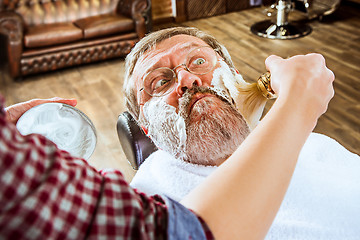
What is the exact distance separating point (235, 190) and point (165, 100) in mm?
852

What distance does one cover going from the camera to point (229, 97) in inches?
54.4

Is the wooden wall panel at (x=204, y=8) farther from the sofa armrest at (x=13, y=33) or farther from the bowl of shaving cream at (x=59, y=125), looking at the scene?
the bowl of shaving cream at (x=59, y=125)

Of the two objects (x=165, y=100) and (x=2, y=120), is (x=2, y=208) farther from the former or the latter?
(x=165, y=100)

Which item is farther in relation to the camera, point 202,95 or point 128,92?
point 128,92

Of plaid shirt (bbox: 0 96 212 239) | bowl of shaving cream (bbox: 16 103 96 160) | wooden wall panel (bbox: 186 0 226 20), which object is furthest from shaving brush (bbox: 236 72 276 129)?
wooden wall panel (bbox: 186 0 226 20)

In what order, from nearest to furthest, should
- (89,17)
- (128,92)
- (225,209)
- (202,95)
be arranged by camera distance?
(225,209) → (202,95) → (128,92) → (89,17)

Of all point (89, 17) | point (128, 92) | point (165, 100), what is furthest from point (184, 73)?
point (89, 17)

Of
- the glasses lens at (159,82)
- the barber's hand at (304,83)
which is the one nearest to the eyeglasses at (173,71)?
the glasses lens at (159,82)

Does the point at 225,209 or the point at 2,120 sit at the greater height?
the point at 2,120

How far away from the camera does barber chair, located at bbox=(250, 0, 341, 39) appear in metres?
5.03

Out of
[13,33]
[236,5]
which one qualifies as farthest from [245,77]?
[13,33]

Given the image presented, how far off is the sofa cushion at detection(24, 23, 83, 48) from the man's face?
11.1 ft

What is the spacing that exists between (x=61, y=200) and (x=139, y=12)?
4535mm

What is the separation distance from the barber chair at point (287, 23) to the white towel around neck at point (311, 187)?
12.1 ft
